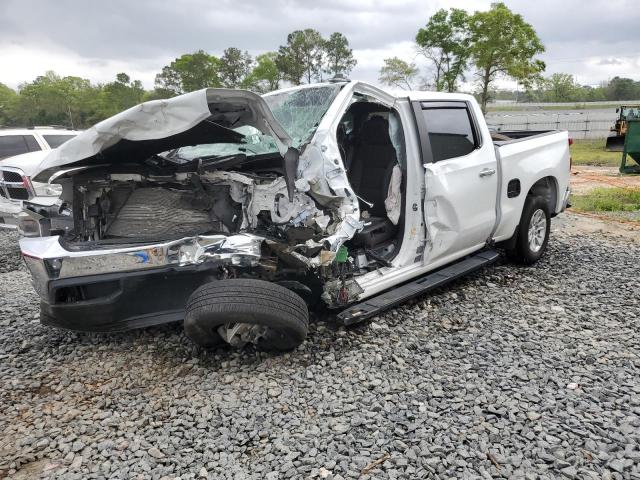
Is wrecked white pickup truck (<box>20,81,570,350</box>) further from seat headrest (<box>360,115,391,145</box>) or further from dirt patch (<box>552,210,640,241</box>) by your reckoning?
dirt patch (<box>552,210,640,241</box>)

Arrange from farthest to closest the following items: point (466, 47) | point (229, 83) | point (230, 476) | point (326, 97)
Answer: point (229, 83)
point (466, 47)
point (326, 97)
point (230, 476)

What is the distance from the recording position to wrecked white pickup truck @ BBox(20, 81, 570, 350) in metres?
2.91

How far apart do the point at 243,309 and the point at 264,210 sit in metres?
0.85

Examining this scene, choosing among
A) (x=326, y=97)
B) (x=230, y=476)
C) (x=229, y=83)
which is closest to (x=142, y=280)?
(x=230, y=476)

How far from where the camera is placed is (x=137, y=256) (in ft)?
9.53

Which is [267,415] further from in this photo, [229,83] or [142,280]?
[229,83]

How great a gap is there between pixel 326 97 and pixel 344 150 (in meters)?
0.88

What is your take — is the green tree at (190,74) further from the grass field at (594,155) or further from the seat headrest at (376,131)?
the seat headrest at (376,131)

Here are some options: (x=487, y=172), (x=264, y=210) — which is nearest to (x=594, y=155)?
(x=487, y=172)

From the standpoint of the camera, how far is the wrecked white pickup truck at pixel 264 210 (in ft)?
9.55

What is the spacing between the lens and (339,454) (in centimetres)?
237

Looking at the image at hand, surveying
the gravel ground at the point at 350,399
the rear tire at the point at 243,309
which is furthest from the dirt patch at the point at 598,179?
the rear tire at the point at 243,309

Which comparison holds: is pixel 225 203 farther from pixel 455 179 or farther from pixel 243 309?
pixel 455 179

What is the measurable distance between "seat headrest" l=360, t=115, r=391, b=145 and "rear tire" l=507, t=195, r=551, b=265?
1796 millimetres
